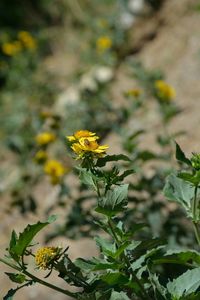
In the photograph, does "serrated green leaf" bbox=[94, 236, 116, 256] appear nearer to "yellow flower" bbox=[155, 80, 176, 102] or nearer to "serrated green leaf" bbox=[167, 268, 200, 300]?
"serrated green leaf" bbox=[167, 268, 200, 300]

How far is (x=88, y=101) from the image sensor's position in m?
4.07

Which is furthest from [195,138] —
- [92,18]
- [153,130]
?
[92,18]

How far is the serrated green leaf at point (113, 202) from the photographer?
1.25 m

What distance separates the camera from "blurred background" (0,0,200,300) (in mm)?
2521

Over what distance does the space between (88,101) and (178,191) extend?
2.61 meters

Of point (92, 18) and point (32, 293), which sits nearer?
point (32, 293)

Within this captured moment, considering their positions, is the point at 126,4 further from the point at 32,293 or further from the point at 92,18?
the point at 32,293

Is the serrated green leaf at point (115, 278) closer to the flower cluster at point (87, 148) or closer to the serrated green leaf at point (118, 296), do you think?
the serrated green leaf at point (118, 296)

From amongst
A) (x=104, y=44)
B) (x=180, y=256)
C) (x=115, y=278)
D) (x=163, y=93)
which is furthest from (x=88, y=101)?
(x=115, y=278)

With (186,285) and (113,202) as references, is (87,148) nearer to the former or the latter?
(113,202)

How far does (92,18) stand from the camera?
600 centimetres

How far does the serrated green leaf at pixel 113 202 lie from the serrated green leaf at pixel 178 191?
0.82ft

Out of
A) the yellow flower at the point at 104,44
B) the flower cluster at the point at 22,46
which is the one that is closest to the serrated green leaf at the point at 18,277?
the yellow flower at the point at 104,44

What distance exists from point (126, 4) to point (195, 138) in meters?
2.57
